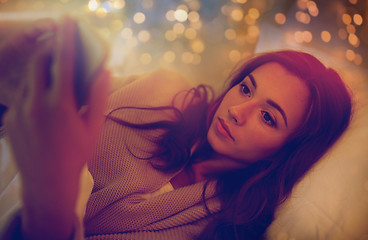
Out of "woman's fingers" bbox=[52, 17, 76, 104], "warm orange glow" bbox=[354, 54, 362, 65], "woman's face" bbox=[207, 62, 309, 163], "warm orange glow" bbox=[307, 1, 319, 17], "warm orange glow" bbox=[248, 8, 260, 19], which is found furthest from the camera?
"warm orange glow" bbox=[248, 8, 260, 19]

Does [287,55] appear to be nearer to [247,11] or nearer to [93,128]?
[247,11]

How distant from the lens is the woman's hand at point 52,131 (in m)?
0.29

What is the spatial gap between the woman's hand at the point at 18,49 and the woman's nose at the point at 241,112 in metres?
0.46

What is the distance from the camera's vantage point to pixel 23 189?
33cm

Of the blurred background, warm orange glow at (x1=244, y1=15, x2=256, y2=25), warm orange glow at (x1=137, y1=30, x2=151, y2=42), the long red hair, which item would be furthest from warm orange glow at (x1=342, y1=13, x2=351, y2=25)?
warm orange glow at (x1=137, y1=30, x2=151, y2=42)

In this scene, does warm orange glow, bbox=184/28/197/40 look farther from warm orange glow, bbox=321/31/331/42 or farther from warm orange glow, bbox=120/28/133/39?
warm orange glow, bbox=321/31/331/42

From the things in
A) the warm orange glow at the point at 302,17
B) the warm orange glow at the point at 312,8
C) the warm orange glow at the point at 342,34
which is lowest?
the warm orange glow at the point at 342,34

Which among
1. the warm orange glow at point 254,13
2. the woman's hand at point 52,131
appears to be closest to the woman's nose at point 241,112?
the woman's hand at point 52,131

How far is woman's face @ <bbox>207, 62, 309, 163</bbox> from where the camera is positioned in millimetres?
650

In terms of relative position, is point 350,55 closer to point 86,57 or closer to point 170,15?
point 170,15

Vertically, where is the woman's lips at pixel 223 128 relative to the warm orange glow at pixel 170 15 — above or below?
below

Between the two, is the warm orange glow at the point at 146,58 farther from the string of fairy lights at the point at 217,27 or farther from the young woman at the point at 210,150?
the young woman at the point at 210,150

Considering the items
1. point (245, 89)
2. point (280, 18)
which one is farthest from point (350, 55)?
point (245, 89)

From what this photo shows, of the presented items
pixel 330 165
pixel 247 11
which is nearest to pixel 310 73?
pixel 330 165
